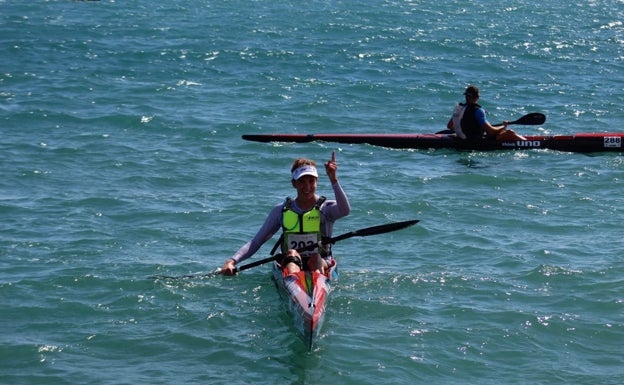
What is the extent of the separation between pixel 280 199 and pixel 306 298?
16.4 feet

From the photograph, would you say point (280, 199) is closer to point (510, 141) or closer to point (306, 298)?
point (510, 141)

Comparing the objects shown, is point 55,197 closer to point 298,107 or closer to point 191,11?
point 298,107

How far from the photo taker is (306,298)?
8.78m

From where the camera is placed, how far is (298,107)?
64.9 ft

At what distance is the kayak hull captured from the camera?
27.9ft

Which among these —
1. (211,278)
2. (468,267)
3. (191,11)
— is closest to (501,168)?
(468,267)

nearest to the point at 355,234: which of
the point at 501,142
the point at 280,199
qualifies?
the point at 280,199

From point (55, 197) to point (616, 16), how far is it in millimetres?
23091

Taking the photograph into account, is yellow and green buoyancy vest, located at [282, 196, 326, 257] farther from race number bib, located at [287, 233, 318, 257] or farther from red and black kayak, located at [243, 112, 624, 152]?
red and black kayak, located at [243, 112, 624, 152]

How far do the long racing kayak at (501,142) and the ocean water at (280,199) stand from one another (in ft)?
0.65

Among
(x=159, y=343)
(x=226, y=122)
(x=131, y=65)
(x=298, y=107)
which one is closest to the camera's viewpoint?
(x=159, y=343)

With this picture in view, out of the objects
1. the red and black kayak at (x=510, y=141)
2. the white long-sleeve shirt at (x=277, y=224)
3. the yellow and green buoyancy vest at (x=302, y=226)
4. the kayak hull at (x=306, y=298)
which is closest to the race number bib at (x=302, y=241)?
the yellow and green buoyancy vest at (x=302, y=226)

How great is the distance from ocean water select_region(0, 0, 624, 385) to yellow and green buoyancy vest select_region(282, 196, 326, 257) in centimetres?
63

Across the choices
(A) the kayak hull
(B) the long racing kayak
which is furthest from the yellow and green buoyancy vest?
(B) the long racing kayak
